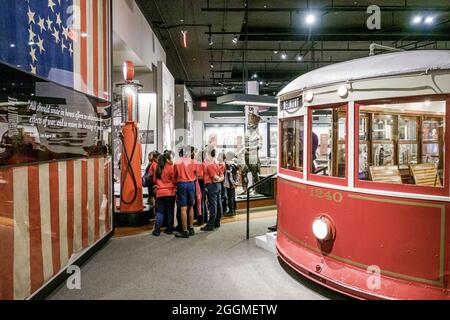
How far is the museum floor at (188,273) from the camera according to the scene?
11.9 ft

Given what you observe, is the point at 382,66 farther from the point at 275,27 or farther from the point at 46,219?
the point at 275,27

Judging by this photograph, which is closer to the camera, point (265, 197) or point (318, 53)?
point (265, 197)

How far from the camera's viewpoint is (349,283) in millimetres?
3346

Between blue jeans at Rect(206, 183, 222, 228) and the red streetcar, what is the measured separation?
1932 millimetres

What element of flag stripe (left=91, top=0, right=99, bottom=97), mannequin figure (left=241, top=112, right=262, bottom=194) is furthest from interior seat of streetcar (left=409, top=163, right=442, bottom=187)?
mannequin figure (left=241, top=112, right=262, bottom=194)

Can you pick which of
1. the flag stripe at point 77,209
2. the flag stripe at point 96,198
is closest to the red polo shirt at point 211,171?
the flag stripe at point 96,198

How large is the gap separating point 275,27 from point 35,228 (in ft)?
31.1

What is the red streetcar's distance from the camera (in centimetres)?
297

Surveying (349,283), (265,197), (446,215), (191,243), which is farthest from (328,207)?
(265,197)

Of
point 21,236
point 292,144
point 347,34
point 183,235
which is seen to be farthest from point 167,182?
point 347,34

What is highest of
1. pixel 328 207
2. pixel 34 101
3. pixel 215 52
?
pixel 215 52

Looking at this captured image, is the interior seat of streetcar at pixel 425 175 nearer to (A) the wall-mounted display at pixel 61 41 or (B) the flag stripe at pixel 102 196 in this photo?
(A) the wall-mounted display at pixel 61 41
